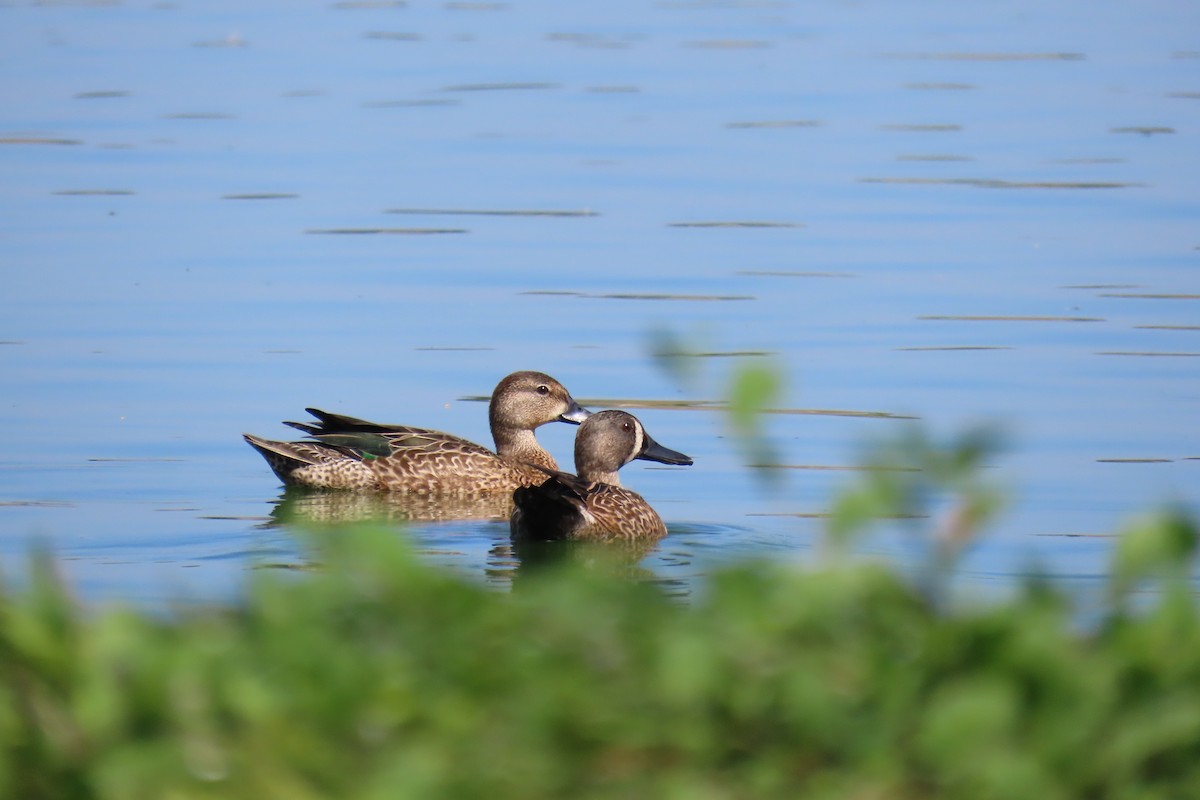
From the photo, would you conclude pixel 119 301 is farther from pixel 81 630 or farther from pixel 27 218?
pixel 81 630

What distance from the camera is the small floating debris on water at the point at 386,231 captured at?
17484 mm

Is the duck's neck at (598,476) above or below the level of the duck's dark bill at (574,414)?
below

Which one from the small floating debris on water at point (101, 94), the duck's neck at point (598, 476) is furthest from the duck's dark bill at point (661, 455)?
the small floating debris on water at point (101, 94)

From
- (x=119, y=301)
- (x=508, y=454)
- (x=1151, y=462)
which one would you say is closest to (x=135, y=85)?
(x=119, y=301)

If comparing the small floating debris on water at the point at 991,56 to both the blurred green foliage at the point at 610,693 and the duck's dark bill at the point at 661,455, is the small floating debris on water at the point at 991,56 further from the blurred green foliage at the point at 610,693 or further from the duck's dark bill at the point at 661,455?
the blurred green foliage at the point at 610,693

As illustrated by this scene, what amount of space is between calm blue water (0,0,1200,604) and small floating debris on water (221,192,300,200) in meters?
0.09

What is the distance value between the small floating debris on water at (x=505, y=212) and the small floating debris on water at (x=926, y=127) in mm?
5023

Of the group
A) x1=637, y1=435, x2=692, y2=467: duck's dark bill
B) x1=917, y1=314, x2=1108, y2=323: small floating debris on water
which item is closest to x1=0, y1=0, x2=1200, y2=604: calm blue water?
x1=917, y1=314, x2=1108, y2=323: small floating debris on water

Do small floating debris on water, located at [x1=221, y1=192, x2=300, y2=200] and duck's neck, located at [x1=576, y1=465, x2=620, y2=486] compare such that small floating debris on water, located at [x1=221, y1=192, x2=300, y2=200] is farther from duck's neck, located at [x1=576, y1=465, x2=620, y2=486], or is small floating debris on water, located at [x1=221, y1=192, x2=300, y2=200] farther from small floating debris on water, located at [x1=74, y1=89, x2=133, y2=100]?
duck's neck, located at [x1=576, y1=465, x2=620, y2=486]

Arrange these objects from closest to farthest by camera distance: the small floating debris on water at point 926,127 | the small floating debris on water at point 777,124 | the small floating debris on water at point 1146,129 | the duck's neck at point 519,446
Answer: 1. the duck's neck at point 519,446
2. the small floating debris on water at point 1146,129
3. the small floating debris on water at point 926,127
4. the small floating debris on water at point 777,124

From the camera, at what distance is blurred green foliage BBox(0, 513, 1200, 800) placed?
3.18 metres

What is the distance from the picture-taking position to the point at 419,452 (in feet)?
40.2

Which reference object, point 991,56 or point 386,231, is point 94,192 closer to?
point 386,231

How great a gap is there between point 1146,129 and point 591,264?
7851mm
